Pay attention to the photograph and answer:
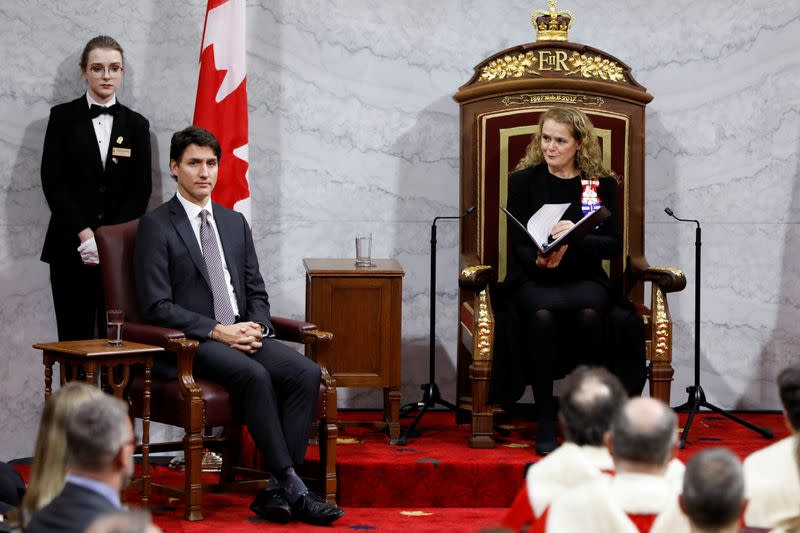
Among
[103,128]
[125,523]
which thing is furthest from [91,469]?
[103,128]

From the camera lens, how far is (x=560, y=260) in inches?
210

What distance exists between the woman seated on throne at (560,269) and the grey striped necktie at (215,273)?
1.28 metres

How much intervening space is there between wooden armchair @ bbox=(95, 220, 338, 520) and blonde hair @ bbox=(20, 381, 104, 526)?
195 centimetres

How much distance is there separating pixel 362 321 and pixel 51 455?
3.06 meters

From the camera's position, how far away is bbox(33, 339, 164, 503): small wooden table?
14.2 ft

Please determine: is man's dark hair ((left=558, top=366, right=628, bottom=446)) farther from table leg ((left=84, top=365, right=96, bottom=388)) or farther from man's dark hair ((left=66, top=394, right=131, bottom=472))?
table leg ((left=84, top=365, right=96, bottom=388))

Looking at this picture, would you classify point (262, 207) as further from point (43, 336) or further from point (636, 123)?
point (636, 123)

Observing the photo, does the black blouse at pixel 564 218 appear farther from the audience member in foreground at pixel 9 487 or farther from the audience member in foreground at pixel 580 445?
the audience member in foreground at pixel 580 445

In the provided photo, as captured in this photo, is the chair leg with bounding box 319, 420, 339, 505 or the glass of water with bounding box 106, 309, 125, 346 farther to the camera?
the chair leg with bounding box 319, 420, 339, 505

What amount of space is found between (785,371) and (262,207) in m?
3.93

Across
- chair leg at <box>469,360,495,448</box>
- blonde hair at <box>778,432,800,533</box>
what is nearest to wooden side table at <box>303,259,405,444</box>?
chair leg at <box>469,360,495,448</box>

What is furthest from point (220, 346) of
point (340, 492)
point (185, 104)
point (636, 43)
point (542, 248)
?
point (636, 43)

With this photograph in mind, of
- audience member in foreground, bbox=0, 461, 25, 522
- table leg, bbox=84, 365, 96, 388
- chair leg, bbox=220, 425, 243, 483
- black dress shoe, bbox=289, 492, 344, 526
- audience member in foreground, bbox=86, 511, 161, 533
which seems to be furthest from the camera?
chair leg, bbox=220, 425, 243, 483

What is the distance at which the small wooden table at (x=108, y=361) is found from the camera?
14.2ft
